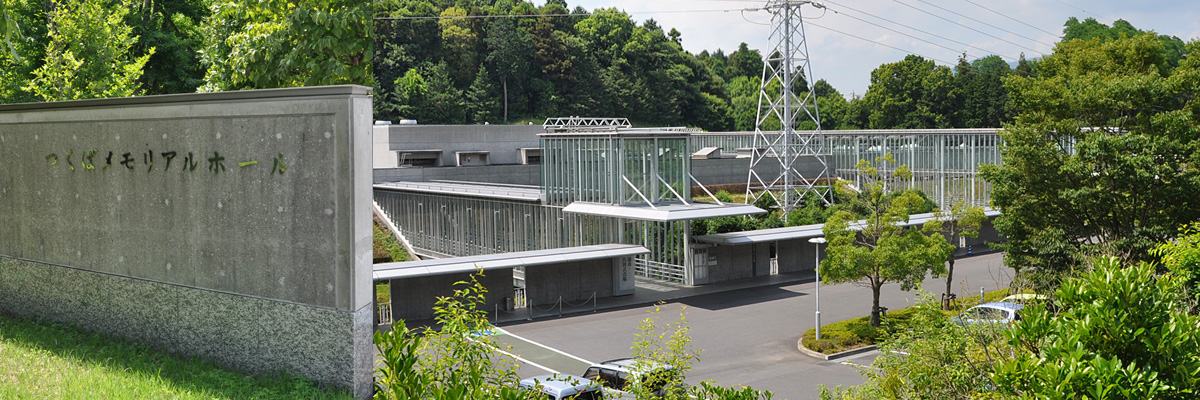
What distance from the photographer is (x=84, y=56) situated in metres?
20.8

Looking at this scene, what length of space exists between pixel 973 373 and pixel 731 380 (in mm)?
9393

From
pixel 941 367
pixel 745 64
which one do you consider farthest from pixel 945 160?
pixel 745 64

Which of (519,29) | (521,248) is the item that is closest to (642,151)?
(521,248)

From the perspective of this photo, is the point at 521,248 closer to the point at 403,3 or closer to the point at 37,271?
the point at 37,271

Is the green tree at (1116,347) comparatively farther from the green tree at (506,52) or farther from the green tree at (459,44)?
the green tree at (506,52)

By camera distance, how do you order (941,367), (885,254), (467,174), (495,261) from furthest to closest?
(467,174) → (495,261) → (885,254) → (941,367)

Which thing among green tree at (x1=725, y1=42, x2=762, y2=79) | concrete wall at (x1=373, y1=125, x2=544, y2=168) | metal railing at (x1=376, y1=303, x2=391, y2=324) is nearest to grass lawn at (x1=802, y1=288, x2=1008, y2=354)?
metal railing at (x1=376, y1=303, x2=391, y2=324)

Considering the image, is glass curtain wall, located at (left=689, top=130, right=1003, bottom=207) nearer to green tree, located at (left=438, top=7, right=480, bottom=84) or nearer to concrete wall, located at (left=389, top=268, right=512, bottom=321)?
concrete wall, located at (left=389, top=268, right=512, bottom=321)

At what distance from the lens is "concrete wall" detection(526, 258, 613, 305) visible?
89.6 feet

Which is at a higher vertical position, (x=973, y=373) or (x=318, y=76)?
(x=318, y=76)

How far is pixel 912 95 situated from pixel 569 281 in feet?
234

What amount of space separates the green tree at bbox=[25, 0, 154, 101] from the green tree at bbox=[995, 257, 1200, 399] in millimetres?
20538

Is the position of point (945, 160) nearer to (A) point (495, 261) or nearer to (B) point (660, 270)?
(B) point (660, 270)

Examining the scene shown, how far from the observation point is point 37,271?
1162 centimetres
